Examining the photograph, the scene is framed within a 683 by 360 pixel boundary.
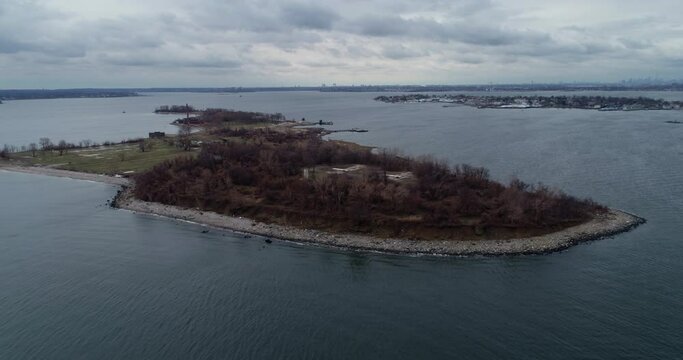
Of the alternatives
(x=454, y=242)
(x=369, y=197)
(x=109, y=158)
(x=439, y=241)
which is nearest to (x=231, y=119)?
(x=109, y=158)

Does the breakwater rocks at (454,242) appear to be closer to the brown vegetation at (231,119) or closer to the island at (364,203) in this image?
the island at (364,203)

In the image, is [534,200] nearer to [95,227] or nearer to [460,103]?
[95,227]

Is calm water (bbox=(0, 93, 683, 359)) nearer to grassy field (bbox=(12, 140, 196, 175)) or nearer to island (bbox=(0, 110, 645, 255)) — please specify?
island (bbox=(0, 110, 645, 255))

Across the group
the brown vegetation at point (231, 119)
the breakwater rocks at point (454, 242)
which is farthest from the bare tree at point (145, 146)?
the breakwater rocks at point (454, 242)

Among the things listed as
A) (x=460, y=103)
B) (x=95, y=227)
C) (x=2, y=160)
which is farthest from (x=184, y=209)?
(x=460, y=103)

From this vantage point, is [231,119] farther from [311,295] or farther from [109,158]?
[311,295]

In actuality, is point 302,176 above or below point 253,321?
above
